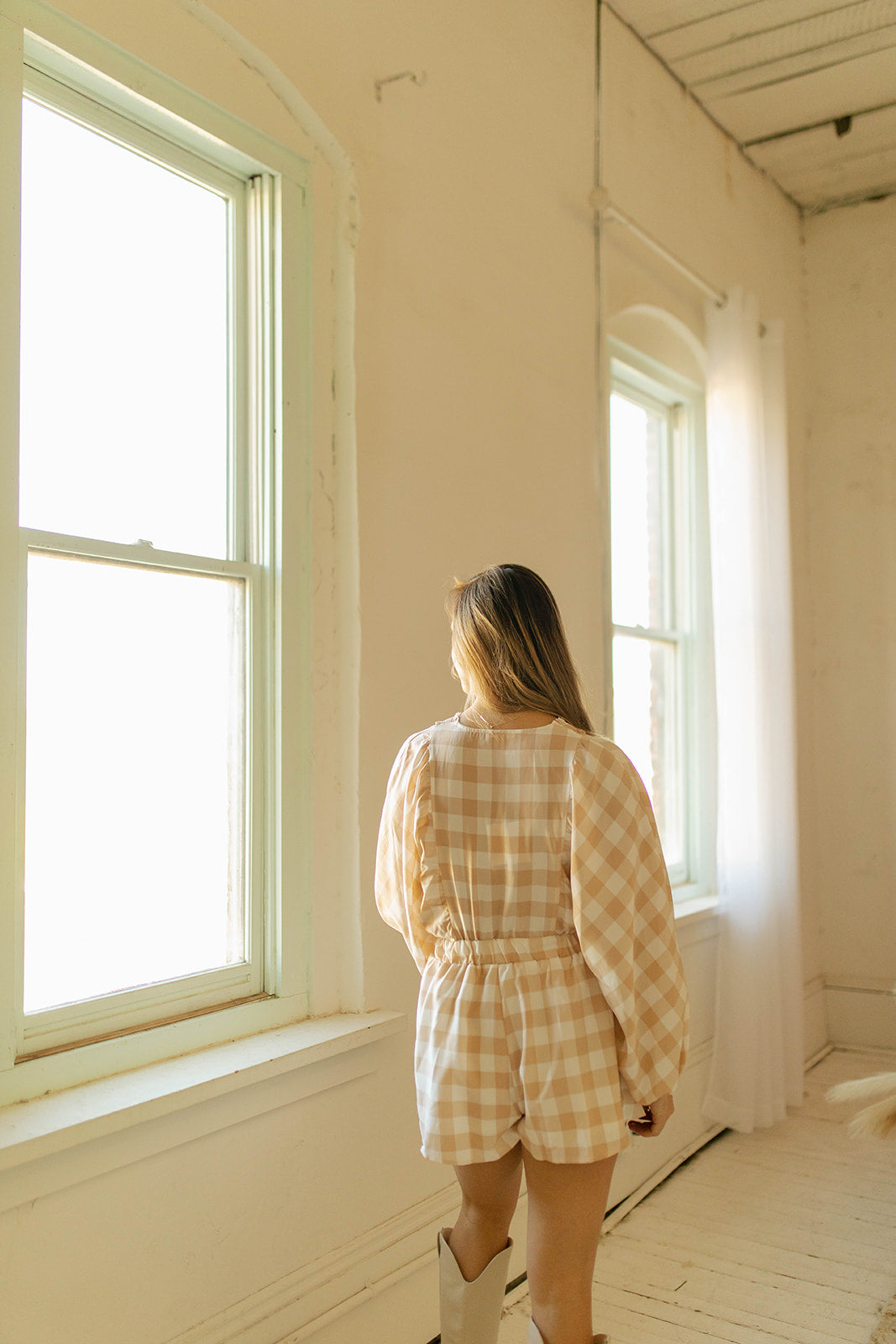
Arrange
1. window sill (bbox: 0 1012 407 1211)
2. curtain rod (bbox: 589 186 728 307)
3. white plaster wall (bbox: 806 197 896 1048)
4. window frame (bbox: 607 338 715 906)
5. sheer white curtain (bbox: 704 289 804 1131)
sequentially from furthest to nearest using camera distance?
white plaster wall (bbox: 806 197 896 1048), window frame (bbox: 607 338 715 906), sheer white curtain (bbox: 704 289 804 1131), curtain rod (bbox: 589 186 728 307), window sill (bbox: 0 1012 407 1211)

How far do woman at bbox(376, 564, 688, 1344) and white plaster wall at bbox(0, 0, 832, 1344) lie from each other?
37 centimetres

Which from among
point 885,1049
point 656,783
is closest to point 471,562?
point 656,783

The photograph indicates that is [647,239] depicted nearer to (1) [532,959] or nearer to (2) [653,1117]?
(1) [532,959]

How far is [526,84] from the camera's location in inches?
113

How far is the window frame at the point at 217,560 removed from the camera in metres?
1.59

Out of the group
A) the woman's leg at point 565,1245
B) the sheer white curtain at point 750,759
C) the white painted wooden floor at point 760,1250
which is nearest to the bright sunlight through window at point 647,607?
the sheer white curtain at point 750,759

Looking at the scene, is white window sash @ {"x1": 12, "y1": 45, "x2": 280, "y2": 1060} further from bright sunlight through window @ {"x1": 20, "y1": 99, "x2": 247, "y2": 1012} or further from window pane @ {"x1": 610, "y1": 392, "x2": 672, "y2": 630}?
window pane @ {"x1": 610, "y1": 392, "x2": 672, "y2": 630}

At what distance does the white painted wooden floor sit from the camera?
7.82ft

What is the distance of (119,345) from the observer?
6.05 feet

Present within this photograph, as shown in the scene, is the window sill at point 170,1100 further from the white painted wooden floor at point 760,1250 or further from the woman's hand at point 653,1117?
the white painted wooden floor at point 760,1250

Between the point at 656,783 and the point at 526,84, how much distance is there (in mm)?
2339

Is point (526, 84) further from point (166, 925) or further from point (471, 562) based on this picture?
point (166, 925)

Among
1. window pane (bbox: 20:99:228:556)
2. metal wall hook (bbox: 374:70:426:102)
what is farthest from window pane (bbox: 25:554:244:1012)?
metal wall hook (bbox: 374:70:426:102)

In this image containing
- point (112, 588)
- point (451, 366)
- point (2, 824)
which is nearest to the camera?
point (2, 824)
